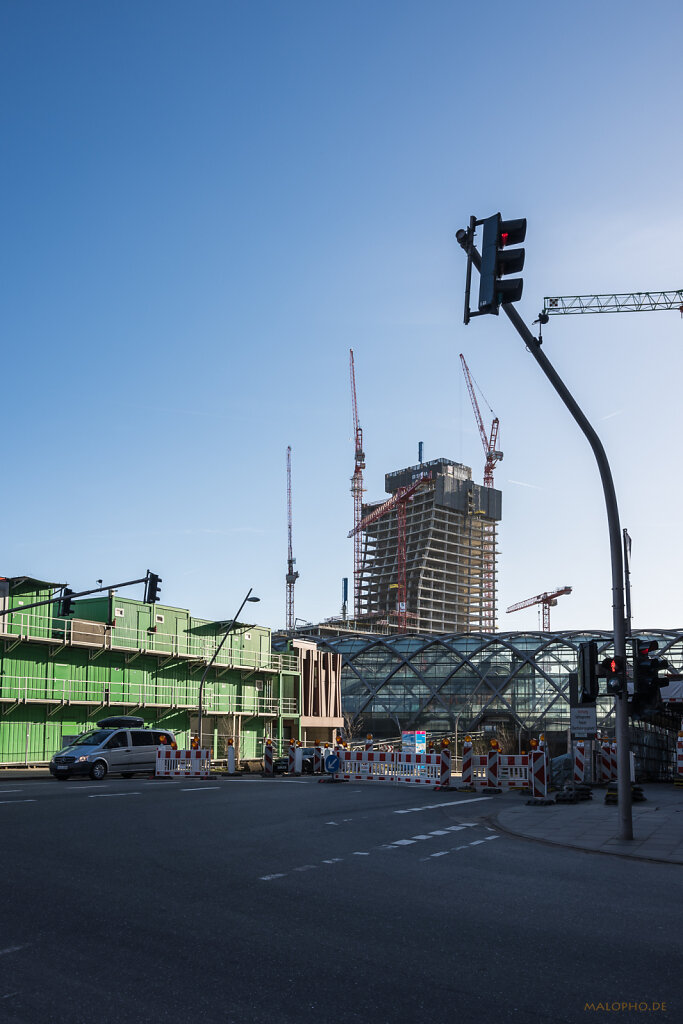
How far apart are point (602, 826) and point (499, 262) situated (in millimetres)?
10013

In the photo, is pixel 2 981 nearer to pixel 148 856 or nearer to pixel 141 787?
pixel 148 856

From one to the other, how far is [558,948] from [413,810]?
A: 1304cm

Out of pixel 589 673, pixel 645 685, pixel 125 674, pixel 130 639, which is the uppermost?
pixel 130 639

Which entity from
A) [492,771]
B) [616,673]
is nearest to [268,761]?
[492,771]

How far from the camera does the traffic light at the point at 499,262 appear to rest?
10297 mm

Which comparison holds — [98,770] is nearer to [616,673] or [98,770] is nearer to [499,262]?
[616,673]

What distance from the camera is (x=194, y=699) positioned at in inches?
2103

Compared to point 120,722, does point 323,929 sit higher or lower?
higher

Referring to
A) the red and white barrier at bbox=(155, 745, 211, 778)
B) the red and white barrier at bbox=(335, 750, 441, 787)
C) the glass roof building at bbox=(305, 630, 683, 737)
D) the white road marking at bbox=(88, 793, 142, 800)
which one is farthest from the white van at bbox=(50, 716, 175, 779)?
the glass roof building at bbox=(305, 630, 683, 737)

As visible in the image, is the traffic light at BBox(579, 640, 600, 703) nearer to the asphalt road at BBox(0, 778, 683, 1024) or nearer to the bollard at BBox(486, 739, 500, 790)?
the asphalt road at BBox(0, 778, 683, 1024)

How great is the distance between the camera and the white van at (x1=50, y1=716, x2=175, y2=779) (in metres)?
29.7

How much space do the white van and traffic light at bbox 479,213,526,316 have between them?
24297 millimetres

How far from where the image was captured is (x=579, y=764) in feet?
83.0

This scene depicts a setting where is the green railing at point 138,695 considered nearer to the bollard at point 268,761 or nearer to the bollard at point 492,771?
the bollard at point 268,761
